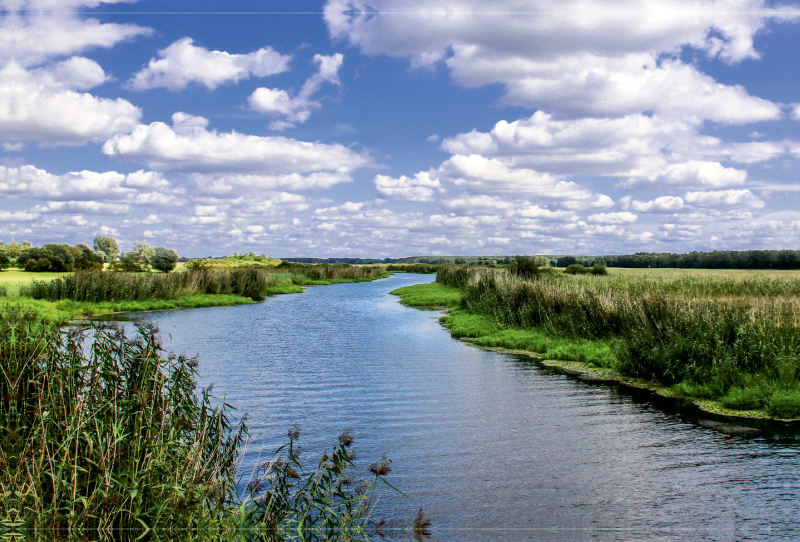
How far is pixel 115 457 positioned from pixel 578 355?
1536 centimetres

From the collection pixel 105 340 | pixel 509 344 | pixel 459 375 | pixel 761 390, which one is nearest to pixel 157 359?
pixel 105 340

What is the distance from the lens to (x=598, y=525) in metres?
6.64

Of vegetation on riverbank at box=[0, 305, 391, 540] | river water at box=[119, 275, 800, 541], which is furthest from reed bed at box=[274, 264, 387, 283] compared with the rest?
vegetation on riverbank at box=[0, 305, 391, 540]

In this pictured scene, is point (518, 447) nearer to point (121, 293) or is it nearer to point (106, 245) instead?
point (121, 293)

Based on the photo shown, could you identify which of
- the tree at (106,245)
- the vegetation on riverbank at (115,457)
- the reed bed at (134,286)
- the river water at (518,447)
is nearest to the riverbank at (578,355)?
the river water at (518,447)

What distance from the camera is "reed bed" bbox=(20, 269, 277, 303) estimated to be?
3478cm

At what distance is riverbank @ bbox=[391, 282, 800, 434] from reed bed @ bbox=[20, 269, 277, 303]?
23.5 meters

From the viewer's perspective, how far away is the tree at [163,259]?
65750mm

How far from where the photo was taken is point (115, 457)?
5367mm

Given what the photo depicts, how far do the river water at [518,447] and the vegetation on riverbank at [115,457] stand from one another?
121cm

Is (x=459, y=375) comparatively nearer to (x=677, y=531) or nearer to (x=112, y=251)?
(x=677, y=531)

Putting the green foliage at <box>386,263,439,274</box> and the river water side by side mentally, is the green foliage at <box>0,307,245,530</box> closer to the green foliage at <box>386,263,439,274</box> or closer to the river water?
the river water

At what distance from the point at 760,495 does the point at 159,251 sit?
246 ft

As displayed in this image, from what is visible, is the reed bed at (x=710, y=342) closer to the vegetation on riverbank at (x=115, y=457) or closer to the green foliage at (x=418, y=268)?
the vegetation on riverbank at (x=115, y=457)
